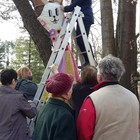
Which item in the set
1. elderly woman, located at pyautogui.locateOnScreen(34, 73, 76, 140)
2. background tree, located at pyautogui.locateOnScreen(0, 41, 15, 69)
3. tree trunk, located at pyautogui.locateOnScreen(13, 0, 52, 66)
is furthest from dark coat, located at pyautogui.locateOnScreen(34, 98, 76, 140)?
background tree, located at pyautogui.locateOnScreen(0, 41, 15, 69)

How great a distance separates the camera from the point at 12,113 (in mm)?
4438

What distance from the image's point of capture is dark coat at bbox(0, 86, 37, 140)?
4441 mm

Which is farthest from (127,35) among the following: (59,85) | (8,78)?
(59,85)

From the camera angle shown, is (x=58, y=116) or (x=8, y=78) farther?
(x=8, y=78)

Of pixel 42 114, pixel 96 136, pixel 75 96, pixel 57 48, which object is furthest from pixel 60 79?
pixel 57 48

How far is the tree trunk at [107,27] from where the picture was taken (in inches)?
282

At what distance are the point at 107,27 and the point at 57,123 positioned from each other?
4.41 m

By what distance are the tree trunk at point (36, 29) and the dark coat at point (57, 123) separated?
4322 millimetres

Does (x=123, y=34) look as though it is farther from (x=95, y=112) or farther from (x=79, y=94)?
(x=95, y=112)

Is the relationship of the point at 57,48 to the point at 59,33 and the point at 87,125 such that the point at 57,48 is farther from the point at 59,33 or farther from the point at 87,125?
the point at 87,125

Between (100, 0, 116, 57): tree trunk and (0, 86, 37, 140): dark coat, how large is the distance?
304 centimetres

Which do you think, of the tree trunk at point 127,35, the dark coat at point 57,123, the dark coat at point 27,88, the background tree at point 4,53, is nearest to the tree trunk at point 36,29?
the tree trunk at point 127,35

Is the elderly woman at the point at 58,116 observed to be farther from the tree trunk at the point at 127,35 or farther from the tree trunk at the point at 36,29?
the tree trunk at the point at 36,29

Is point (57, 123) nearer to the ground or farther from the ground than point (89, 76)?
nearer to the ground
